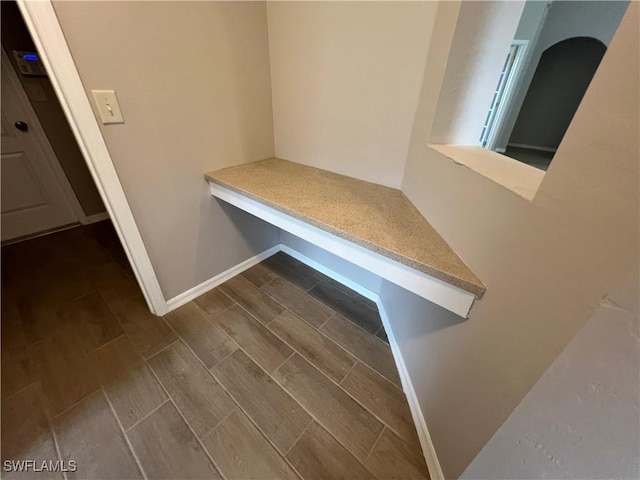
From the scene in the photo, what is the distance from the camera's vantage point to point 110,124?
108cm

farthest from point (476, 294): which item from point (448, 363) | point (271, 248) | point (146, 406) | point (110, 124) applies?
point (271, 248)

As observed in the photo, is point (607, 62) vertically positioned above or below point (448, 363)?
above

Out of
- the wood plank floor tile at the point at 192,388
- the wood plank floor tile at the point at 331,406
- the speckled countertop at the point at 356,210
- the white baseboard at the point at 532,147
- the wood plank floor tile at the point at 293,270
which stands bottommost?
the wood plank floor tile at the point at 192,388

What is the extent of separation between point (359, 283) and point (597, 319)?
1379mm

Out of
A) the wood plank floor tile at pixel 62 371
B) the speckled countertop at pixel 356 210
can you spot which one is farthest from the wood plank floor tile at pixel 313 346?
the wood plank floor tile at pixel 62 371

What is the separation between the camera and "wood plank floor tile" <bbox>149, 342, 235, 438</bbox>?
3.52 feet

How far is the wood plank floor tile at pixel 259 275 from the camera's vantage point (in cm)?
185

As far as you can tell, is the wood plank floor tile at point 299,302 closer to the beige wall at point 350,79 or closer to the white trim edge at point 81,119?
the white trim edge at point 81,119

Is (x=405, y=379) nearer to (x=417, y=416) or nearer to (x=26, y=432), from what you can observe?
(x=417, y=416)

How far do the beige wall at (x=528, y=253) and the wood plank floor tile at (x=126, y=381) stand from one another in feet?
3.92

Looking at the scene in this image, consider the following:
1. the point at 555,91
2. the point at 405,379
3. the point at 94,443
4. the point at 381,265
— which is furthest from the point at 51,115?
the point at 555,91

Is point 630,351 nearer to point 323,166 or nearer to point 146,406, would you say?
point 323,166

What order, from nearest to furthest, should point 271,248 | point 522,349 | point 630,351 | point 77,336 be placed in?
point 630,351 < point 522,349 < point 77,336 < point 271,248

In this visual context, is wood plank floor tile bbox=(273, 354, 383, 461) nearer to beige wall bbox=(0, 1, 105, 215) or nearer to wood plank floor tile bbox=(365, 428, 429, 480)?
wood plank floor tile bbox=(365, 428, 429, 480)
